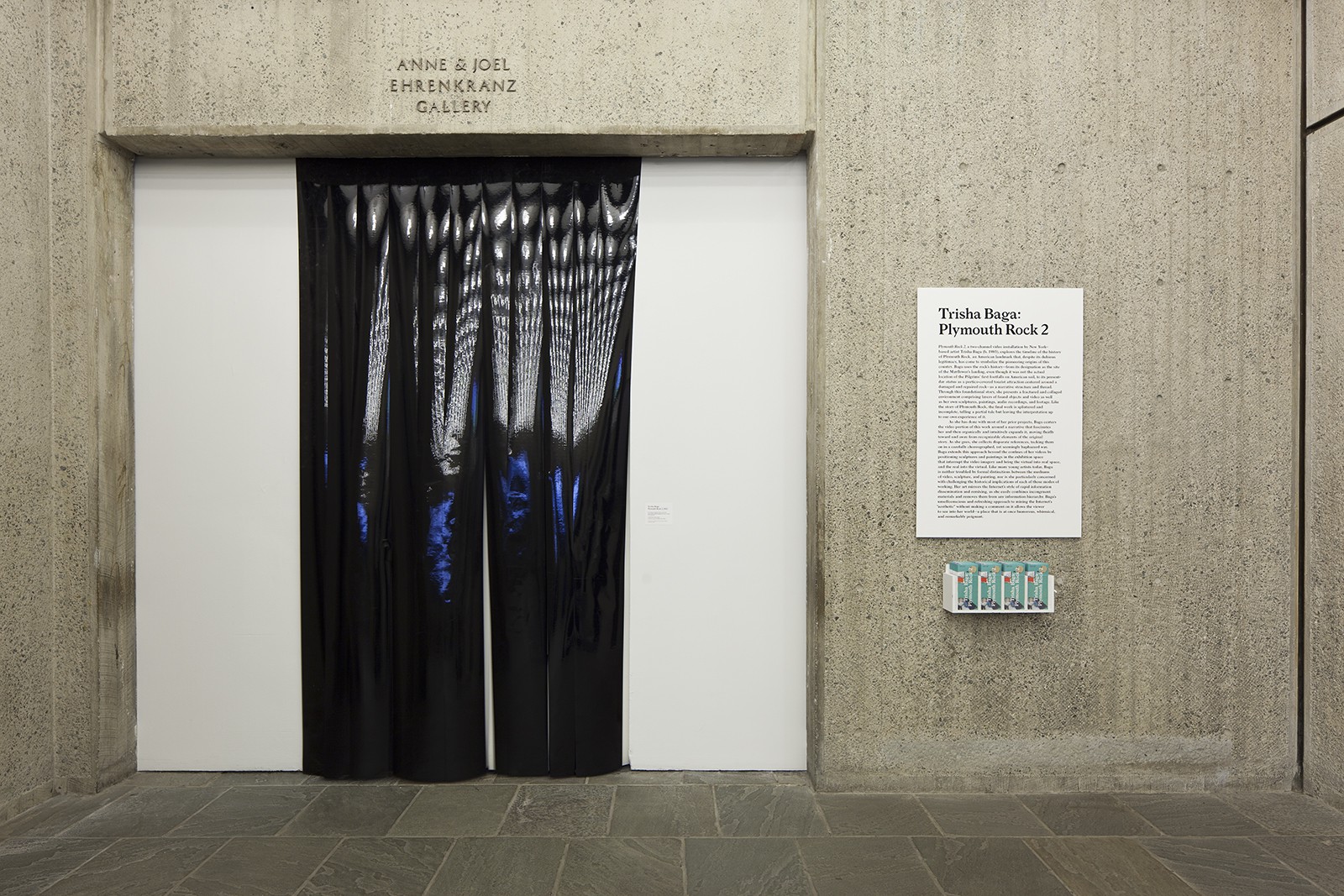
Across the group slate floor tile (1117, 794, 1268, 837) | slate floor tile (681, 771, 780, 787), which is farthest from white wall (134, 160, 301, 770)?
slate floor tile (1117, 794, 1268, 837)

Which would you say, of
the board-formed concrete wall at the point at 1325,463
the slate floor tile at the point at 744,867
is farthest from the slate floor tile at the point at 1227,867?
the slate floor tile at the point at 744,867

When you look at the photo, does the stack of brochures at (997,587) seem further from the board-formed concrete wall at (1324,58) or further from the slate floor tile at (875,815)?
the board-formed concrete wall at (1324,58)

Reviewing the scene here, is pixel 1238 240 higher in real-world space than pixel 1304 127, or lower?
lower

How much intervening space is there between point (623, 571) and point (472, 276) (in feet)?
4.47

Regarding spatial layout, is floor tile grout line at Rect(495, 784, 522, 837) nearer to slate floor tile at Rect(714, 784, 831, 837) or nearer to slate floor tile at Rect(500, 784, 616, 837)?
slate floor tile at Rect(500, 784, 616, 837)

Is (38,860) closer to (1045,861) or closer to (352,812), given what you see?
(352,812)

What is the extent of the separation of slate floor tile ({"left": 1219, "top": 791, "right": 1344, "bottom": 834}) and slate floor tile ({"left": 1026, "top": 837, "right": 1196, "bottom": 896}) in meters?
0.61

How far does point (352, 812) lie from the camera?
2.59m

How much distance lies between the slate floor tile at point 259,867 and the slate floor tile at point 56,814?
679 millimetres

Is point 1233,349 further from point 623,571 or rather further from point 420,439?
point 420,439

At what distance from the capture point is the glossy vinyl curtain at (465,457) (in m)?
2.86

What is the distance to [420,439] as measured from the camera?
288cm

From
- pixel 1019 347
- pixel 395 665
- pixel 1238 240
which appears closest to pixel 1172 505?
pixel 1019 347

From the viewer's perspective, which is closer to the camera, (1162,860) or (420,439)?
(1162,860)
